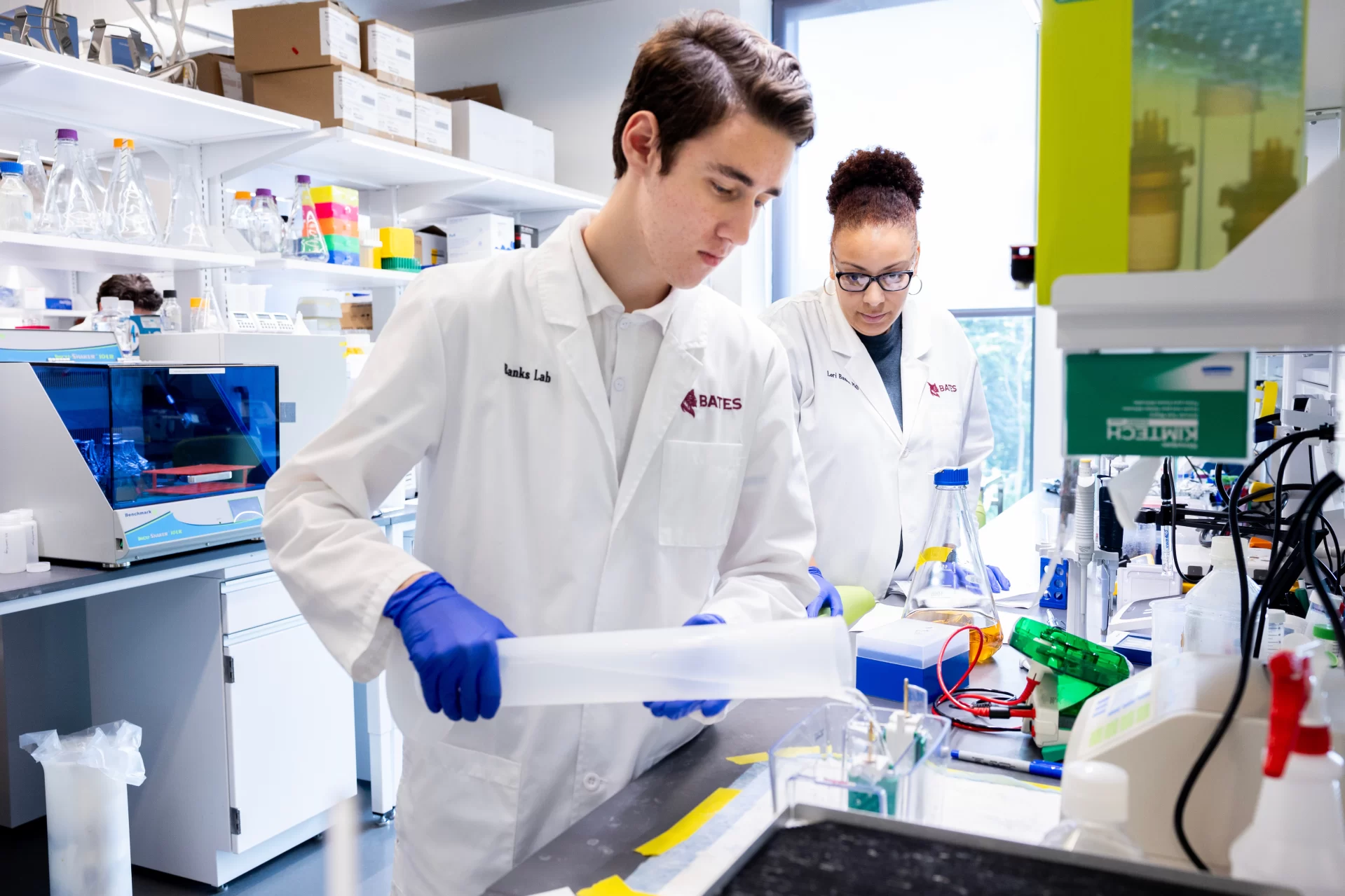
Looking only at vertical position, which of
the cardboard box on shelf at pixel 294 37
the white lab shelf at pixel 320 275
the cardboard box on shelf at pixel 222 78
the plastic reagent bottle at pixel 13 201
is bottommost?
the white lab shelf at pixel 320 275

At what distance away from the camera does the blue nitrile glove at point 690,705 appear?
3.49 feet

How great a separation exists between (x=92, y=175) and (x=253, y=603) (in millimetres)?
1251

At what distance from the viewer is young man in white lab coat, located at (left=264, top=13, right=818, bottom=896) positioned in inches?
46.5

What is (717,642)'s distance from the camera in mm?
955

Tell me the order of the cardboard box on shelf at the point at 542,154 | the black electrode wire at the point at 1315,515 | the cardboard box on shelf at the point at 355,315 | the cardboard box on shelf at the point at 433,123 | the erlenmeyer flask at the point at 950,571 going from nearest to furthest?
the black electrode wire at the point at 1315,515, the erlenmeyer flask at the point at 950,571, the cardboard box on shelf at the point at 433,123, the cardboard box on shelf at the point at 355,315, the cardboard box on shelf at the point at 542,154

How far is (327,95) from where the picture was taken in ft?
10.3

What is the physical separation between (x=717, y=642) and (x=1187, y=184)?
0.56m

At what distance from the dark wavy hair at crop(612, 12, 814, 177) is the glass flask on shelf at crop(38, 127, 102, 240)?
1920mm

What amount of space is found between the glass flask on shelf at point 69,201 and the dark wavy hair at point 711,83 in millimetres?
1920

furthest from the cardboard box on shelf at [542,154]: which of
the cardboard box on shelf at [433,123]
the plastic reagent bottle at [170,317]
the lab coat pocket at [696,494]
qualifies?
the lab coat pocket at [696,494]

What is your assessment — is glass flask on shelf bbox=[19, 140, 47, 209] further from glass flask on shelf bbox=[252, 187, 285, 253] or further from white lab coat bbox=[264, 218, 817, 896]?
white lab coat bbox=[264, 218, 817, 896]

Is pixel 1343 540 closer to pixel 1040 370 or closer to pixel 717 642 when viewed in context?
pixel 717 642

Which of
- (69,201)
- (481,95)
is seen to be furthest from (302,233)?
(481,95)

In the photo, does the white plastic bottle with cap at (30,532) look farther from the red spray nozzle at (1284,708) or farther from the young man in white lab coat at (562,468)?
the red spray nozzle at (1284,708)
